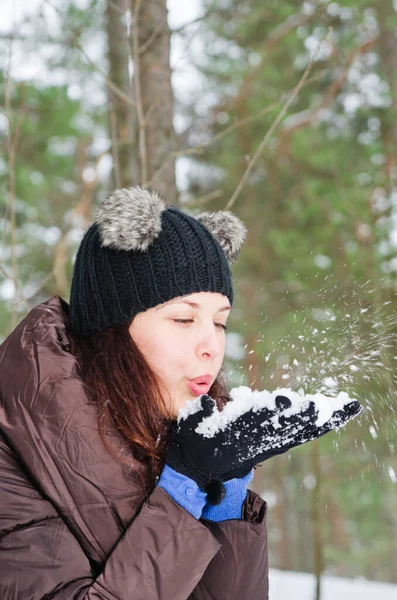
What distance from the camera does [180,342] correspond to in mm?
1675

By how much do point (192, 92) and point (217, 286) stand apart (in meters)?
8.88

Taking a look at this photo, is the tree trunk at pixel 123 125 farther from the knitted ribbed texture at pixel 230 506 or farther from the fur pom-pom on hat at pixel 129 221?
the knitted ribbed texture at pixel 230 506

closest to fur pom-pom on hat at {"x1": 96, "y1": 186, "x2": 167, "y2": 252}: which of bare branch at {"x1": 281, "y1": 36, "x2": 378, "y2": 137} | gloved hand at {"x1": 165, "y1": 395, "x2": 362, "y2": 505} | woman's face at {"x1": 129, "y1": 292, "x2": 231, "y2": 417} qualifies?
woman's face at {"x1": 129, "y1": 292, "x2": 231, "y2": 417}

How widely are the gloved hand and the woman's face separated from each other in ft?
0.51

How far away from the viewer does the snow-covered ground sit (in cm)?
456

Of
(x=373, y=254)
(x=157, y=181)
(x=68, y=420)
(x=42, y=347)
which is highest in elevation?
(x=373, y=254)

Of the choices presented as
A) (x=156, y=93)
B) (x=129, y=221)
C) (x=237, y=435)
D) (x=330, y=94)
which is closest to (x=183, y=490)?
Answer: (x=237, y=435)

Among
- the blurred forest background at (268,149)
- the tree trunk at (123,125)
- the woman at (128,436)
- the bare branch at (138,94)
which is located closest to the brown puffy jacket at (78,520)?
the woman at (128,436)

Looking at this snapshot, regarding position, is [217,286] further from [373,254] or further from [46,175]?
[46,175]

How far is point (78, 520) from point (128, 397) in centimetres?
31

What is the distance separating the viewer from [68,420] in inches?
61.5

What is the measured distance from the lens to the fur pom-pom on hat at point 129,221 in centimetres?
170

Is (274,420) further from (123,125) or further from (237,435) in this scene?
(123,125)

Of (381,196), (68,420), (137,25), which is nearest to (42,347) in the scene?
(68,420)
